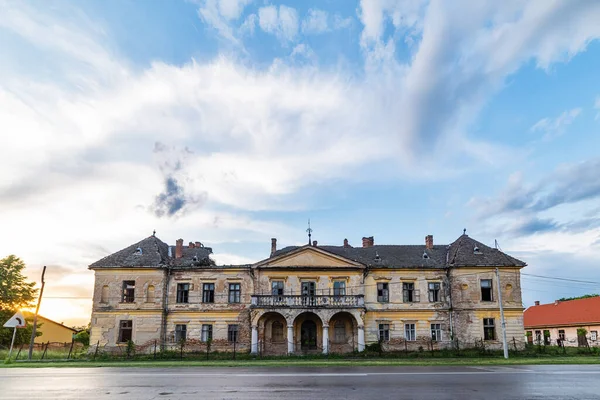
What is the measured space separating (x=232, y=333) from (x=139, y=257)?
30.5 feet

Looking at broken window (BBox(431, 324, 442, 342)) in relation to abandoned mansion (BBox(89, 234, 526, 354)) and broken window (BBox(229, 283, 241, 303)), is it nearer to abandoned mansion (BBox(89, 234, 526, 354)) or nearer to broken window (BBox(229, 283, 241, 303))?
abandoned mansion (BBox(89, 234, 526, 354))

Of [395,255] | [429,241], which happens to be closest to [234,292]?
[395,255]

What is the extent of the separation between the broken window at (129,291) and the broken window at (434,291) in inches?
890

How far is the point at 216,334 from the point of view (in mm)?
34594

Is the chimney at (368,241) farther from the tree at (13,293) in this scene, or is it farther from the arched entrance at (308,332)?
the tree at (13,293)

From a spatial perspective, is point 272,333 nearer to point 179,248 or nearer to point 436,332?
point 179,248

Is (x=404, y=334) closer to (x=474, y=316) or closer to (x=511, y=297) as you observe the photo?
(x=474, y=316)

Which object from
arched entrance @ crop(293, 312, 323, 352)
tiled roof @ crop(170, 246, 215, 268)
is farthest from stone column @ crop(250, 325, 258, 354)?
tiled roof @ crop(170, 246, 215, 268)

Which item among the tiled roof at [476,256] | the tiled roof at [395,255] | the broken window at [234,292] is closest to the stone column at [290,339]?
the broken window at [234,292]

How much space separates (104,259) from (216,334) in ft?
34.1

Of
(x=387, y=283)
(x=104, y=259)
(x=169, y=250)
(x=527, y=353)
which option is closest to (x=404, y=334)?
(x=387, y=283)

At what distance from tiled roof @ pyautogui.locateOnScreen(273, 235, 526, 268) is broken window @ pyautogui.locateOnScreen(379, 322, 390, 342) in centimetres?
456

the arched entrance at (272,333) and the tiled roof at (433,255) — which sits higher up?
the tiled roof at (433,255)

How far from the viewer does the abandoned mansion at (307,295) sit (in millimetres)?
34000
